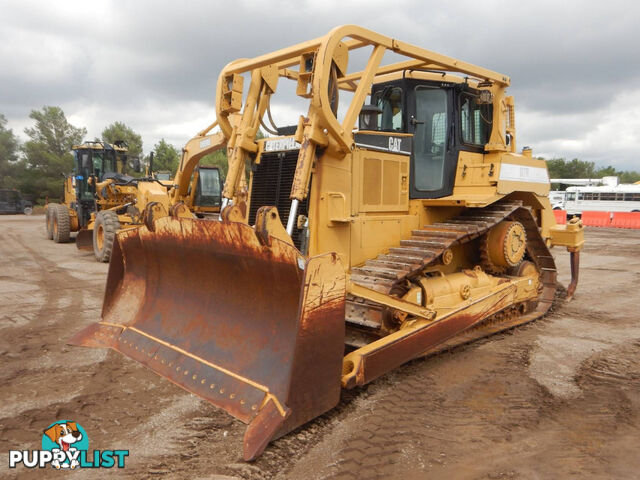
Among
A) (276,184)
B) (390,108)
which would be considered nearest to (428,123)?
(390,108)

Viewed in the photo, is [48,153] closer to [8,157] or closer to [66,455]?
[8,157]

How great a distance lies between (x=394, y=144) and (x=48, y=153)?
143 feet

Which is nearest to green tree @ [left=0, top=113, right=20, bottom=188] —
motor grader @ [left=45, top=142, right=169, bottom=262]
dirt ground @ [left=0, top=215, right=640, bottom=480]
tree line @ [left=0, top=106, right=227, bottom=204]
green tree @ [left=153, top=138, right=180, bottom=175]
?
tree line @ [left=0, top=106, right=227, bottom=204]

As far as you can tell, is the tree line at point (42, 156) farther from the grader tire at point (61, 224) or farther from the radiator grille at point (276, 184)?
the radiator grille at point (276, 184)

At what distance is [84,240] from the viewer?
12562 mm

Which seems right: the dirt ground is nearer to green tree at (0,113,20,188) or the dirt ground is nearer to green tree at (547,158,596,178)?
green tree at (0,113,20,188)

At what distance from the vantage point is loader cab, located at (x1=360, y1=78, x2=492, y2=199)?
5473 mm

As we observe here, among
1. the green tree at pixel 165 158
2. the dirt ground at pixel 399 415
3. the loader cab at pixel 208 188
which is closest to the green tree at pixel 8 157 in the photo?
the green tree at pixel 165 158

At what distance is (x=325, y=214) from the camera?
4.58 metres

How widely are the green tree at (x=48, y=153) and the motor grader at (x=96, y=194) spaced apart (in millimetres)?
25358

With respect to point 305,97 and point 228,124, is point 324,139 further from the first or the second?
point 228,124

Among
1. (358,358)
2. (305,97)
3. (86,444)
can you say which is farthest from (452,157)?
(86,444)

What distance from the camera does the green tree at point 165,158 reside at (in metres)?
49.2

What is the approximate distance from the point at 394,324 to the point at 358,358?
1020 millimetres
